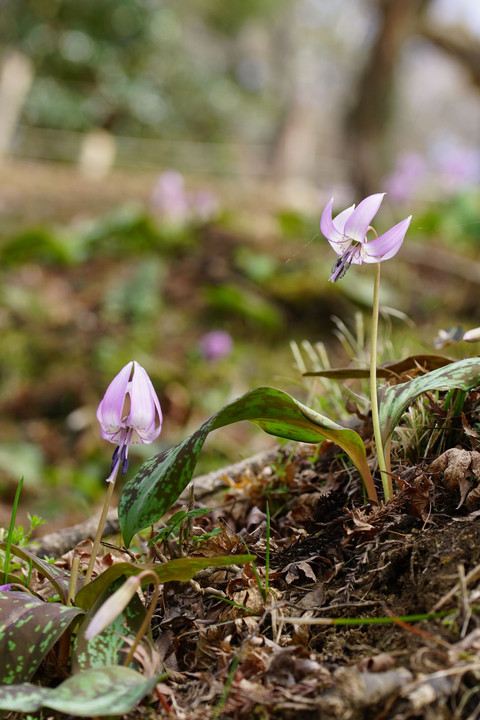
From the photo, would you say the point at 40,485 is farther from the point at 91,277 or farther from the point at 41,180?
the point at 41,180

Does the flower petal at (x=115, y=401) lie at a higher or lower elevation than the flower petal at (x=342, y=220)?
lower

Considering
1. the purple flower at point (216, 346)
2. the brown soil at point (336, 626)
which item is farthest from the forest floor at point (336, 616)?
the purple flower at point (216, 346)

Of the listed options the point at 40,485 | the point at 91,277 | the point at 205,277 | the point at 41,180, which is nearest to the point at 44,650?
the point at 40,485

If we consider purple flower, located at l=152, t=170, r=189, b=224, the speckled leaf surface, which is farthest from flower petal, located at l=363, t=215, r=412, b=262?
purple flower, located at l=152, t=170, r=189, b=224

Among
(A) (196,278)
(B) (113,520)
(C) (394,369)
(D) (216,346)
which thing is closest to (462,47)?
(A) (196,278)

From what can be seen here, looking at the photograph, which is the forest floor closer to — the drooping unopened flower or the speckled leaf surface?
the speckled leaf surface

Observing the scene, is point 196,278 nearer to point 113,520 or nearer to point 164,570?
point 113,520

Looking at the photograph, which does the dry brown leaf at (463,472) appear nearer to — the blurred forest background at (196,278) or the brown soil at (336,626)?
the brown soil at (336,626)
